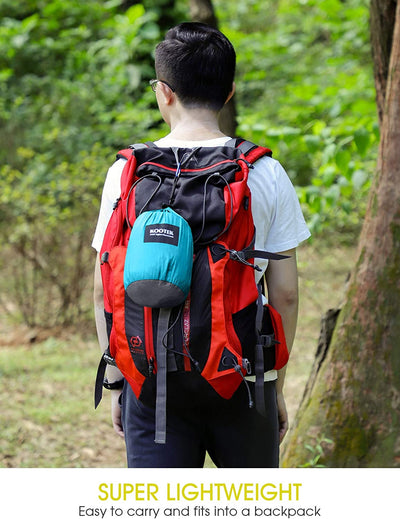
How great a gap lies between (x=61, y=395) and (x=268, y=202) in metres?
3.96

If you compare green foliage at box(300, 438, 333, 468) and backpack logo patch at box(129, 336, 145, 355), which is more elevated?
backpack logo patch at box(129, 336, 145, 355)

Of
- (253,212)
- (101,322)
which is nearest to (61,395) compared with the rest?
(101,322)

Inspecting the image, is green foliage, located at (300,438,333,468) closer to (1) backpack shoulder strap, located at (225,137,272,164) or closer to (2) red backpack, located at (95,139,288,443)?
(2) red backpack, located at (95,139,288,443)

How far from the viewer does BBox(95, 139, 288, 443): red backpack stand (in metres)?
1.45

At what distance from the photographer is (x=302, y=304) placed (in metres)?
7.80

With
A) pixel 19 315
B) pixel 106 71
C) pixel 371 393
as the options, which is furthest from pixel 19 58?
pixel 371 393

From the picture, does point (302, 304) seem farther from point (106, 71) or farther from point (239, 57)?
point (106, 71)

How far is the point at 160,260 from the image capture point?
1416 mm

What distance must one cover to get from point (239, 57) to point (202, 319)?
264 inches

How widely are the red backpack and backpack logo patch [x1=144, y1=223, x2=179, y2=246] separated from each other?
2.9 inches

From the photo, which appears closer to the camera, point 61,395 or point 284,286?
point 284,286

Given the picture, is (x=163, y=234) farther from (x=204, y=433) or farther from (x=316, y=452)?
(x=316, y=452)

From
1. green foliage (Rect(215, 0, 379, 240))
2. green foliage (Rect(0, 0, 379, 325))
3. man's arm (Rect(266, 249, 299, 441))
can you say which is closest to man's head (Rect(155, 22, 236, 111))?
man's arm (Rect(266, 249, 299, 441))

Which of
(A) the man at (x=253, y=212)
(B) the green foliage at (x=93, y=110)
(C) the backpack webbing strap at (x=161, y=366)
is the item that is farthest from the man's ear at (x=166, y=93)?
(B) the green foliage at (x=93, y=110)
